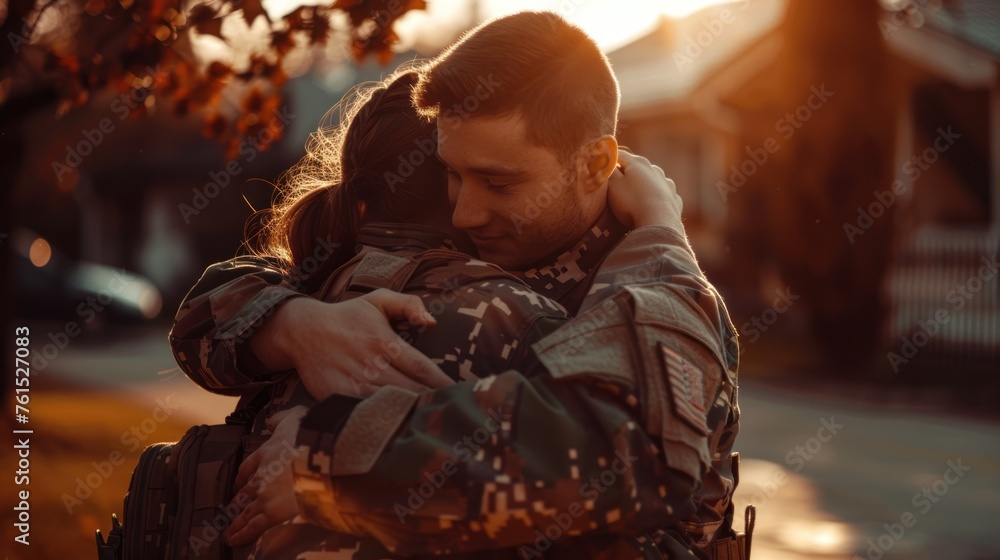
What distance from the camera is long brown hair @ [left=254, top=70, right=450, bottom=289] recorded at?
2.30 meters

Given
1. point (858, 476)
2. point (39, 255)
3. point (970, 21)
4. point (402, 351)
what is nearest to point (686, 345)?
point (402, 351)

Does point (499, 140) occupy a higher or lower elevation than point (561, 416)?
higher

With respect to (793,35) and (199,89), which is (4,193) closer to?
(199,89)

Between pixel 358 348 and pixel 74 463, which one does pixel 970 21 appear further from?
pixel 358 348

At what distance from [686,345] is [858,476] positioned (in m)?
6.57

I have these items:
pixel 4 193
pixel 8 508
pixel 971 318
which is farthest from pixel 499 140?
pixel 971 318

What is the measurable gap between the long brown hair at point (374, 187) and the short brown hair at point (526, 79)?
0.44ft

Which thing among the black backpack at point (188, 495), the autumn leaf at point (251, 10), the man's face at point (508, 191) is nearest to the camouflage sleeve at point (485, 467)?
the black backpack at point (188, 495)

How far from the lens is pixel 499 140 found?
2090mm

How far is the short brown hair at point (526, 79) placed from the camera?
209 cm

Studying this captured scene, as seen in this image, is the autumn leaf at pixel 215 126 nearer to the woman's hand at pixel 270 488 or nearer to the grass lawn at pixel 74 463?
the grass lawn at pixel 74 463

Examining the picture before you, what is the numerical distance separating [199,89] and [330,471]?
4.47 m

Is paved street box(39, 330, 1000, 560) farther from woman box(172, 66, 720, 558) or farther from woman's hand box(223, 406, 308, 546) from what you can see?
woman's hand box(223, 406, 308, 546)

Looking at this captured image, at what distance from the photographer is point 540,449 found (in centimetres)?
163
